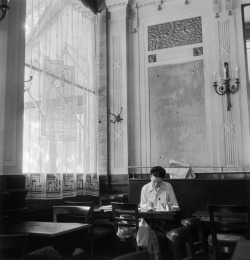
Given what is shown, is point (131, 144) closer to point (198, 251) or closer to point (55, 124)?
point (55, 124)

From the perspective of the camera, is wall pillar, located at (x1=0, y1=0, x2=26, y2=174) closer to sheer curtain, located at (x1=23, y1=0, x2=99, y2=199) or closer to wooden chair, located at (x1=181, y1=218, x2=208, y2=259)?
sheer curtain, located at (x1=23, y1=0, x2=99, y2=199)

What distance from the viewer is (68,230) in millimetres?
3164

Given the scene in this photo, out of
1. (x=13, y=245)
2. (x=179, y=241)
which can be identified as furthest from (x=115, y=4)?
(x=179, y=241)

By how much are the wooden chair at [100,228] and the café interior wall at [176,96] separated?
1507 mm

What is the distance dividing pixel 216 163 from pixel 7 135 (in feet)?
12.4

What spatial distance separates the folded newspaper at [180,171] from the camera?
6.07 metres

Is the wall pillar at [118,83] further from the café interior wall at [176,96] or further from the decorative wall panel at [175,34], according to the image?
the decorative wall panel at [175,34]

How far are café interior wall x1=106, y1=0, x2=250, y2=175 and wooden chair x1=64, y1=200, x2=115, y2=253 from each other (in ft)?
4.95

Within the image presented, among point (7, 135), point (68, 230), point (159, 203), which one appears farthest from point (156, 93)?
point (68, 230)

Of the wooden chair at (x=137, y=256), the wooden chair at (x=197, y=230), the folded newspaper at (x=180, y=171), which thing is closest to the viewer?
the wooden chair at (x=137, y=256)

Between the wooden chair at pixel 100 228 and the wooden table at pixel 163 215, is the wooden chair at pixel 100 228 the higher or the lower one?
the lower one

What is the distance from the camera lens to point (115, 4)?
298 inches

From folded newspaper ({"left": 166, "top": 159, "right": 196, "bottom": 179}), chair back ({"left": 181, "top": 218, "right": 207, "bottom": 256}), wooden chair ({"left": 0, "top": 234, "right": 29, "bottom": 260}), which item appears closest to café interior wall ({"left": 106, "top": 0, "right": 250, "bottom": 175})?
folded newspaper ({"left": 166, "top": 159, "right": 196, "bottom": 179})

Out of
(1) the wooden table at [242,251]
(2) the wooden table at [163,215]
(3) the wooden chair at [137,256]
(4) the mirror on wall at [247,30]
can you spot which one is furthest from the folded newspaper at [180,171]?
(3) the wooden chair at [137,256]
